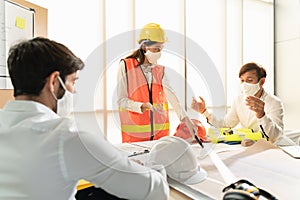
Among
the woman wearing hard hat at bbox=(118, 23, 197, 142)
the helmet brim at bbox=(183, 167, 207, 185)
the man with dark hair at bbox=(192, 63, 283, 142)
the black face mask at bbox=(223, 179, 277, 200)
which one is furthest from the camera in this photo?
the man with dark hair at bbox=(192, 63, 283, 142)

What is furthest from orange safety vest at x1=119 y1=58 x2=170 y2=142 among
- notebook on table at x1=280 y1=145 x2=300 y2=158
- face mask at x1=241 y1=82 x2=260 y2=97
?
face mask at x1=241 y1=82 x2=260 y2=97

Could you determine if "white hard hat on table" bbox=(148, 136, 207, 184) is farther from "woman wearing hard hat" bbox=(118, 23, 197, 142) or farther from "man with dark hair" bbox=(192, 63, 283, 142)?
"man with dark hair" bbox=(192, 63, 283, 142)

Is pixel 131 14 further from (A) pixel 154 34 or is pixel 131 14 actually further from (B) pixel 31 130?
(B) pixel 31 130

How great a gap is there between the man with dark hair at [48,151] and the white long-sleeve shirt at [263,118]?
454 millimetres

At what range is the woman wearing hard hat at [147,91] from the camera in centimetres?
81

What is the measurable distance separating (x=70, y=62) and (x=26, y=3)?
1.24 m

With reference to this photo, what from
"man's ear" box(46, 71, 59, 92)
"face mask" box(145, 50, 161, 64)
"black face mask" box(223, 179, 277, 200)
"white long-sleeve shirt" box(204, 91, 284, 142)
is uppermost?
"face mask" box(145, 50, 161, 64)

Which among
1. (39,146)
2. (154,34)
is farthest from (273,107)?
(39,146)

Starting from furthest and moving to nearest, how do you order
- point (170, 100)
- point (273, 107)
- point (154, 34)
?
point (273, 107) → point (170, 100) → point (154, 34)

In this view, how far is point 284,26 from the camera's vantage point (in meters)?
2.70

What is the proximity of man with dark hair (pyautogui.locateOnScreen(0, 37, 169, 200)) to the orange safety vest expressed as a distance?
320mm

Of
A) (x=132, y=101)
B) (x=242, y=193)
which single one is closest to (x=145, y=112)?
(x=132, y=101)

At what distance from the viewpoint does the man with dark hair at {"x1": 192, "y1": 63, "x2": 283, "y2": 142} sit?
1.25 meters

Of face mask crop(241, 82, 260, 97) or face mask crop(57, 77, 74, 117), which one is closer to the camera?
face mask crop(57, 77, 74, 117)
